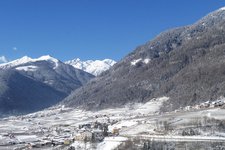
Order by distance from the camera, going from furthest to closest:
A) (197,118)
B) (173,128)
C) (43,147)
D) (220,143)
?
(43,147) < (197,118) < (173,128) < (220,143)

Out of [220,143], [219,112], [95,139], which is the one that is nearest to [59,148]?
[95,139]

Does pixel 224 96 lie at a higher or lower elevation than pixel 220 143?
higher

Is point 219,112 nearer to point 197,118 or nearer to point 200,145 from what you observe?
point 197,118

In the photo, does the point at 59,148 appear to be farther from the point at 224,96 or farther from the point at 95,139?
the point at 224,96

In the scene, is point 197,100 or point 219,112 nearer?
point 219,112

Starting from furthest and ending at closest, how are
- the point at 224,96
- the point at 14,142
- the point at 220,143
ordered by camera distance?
the point at 224,96
the point at 14,142
the point at 220,143

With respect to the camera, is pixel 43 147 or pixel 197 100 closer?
pixel 43 147

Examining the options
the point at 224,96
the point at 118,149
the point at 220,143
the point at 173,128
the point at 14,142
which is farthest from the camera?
the point at 224,96

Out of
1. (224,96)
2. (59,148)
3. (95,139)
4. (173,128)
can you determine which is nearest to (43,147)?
(59,148)

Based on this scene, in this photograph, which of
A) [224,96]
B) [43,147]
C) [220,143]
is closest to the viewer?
[220,143]
